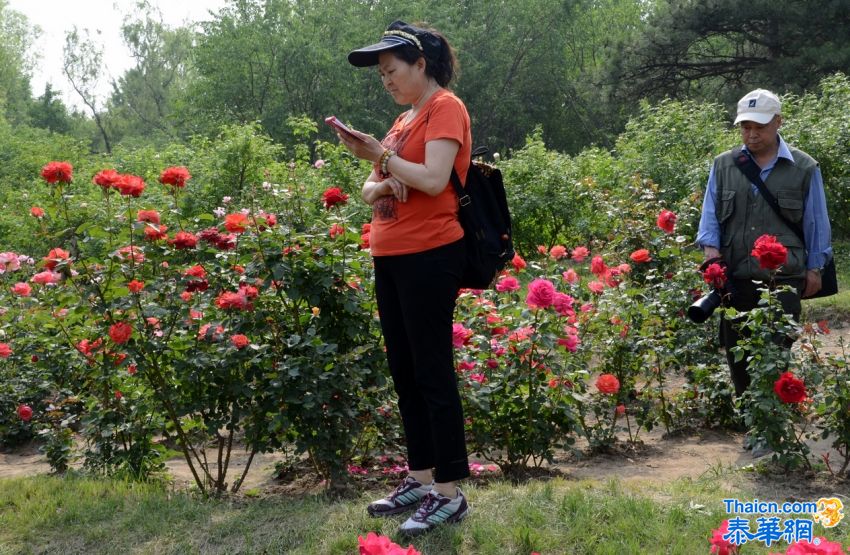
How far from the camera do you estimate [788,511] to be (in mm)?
3219

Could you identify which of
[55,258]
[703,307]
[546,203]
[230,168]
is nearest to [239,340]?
[55,258]

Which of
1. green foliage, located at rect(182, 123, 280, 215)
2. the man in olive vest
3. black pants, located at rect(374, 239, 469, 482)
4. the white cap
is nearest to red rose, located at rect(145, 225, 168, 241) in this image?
black pants, located at rect(374, 239, 469, 482)

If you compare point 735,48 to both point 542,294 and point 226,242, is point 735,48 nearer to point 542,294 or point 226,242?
point 542,294

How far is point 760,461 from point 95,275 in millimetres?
3191

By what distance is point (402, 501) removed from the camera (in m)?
3.27

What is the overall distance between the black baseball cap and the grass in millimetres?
1702

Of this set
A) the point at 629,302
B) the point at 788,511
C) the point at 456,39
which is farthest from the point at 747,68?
the point at 788,511

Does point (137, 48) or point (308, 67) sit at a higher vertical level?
point (137, 48)

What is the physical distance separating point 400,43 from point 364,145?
1.24 feet

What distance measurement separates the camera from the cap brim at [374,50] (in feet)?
9.45

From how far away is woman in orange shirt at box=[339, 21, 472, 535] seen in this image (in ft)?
9.41

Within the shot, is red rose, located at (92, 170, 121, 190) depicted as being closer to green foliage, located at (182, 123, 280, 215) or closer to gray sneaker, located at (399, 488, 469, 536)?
gray sneaker, located at (399, 488, 469, 536)

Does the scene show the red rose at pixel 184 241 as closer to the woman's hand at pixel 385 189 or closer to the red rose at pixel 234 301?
the red rose at pixel 234 301

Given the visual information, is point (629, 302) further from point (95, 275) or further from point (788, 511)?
point (95, 275)
